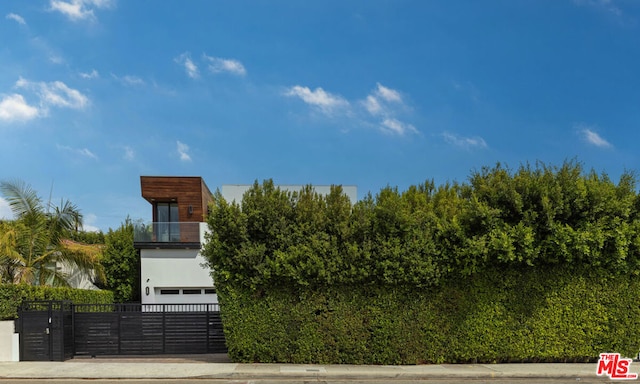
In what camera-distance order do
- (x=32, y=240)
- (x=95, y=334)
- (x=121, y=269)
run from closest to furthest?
1. (x=95, y=334)
2. (x=32, y=240)
3. (x=121, y=269)

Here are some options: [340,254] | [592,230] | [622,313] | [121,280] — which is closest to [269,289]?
[340,254]

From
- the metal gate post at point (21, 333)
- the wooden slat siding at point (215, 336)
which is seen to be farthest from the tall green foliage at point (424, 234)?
the metal gate post at point (21, 333)

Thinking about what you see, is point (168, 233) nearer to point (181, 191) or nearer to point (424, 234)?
point (181, 191)

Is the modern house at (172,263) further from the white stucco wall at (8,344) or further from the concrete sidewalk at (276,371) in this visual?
the concrete sidewalk at (276,371)

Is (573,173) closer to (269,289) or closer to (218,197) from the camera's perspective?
(269,289)

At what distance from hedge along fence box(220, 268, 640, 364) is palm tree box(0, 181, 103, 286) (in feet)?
32.6

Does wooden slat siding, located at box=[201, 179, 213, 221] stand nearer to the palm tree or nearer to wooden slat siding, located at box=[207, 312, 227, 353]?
the palm tree

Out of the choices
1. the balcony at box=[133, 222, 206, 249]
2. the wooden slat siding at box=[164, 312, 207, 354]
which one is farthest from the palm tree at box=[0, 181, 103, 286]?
the wooden slat siding at box=[164, 312, 207, 354]

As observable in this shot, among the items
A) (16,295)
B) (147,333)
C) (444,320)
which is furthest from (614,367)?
(16,295)

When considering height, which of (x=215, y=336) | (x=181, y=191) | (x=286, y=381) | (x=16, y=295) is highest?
(x=181, y=191)

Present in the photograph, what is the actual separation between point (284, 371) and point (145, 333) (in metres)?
5.25

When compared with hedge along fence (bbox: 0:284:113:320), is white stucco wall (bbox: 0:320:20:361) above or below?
below

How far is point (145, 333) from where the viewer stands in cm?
1521

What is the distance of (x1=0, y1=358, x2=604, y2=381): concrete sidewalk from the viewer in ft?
39.2
